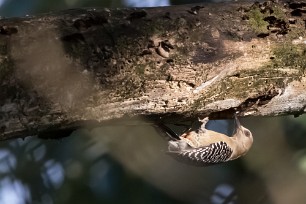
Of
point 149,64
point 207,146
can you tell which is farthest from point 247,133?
point 149,64

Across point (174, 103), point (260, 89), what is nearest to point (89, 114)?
point (174, 103)

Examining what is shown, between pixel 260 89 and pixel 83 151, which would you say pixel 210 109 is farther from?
pixel 83 151

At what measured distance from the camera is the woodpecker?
2.50m

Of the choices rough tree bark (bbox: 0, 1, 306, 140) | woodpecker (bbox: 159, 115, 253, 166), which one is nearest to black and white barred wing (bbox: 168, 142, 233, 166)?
woodpecker (bbox: 159, 115, 253, 166)

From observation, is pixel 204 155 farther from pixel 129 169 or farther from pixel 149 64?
pixel 149 64

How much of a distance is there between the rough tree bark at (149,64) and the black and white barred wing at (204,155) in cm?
63

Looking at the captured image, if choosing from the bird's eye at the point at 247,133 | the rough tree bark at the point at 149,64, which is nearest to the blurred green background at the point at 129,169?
the bird's eye at the point at 247,133

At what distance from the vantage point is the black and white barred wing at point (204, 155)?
2.50 metres

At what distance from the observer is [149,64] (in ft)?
5.17

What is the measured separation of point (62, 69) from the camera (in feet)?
4.66

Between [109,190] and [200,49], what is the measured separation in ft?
3.35

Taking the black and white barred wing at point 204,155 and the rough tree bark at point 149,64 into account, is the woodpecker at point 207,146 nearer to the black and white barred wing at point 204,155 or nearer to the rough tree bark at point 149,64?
the black and white barred wing at point 204,155

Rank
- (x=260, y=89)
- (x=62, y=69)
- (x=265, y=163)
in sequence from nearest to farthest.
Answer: (x=62, y=69), (x=260, y=89), (x=265, y=163)

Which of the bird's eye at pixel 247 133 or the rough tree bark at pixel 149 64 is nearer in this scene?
the rough tree bark at pixel 149 64
